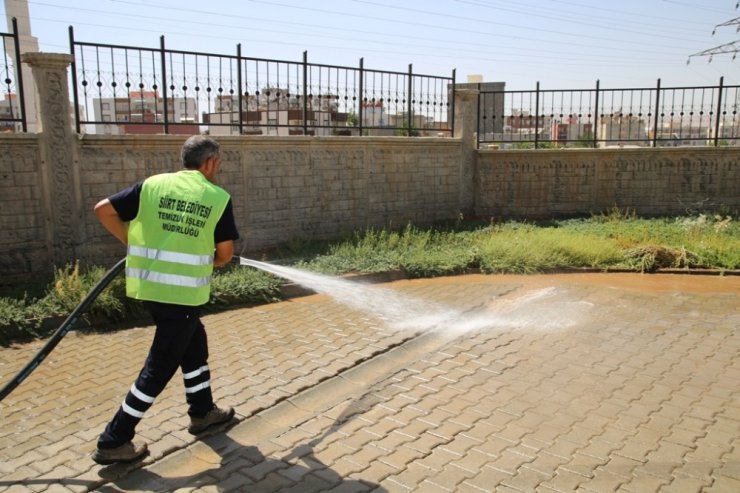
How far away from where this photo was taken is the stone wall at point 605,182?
14539 millimetres

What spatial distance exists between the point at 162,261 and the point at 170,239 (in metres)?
0.15

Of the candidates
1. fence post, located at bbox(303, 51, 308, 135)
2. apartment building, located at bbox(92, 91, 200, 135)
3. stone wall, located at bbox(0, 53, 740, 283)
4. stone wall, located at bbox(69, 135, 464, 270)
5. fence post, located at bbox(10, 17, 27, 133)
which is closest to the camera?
fence post, located at bbox(10, 17, 27, 133)

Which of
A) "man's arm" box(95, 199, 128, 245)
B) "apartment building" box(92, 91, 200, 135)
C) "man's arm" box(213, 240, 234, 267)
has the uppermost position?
"apartment building" box(92, 91, 200, 135)

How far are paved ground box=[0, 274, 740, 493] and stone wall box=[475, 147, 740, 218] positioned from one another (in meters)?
7.20

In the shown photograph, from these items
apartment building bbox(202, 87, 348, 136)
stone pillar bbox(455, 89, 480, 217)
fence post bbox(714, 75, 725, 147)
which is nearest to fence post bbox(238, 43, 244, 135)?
apartment building bbox(202, 87, 348, 136)

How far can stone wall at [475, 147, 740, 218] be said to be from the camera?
14.5m

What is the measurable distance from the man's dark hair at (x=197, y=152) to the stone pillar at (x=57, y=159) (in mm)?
5163

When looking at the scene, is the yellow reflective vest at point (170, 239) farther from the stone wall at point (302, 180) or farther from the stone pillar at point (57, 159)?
the stone wall at point (302, 180)

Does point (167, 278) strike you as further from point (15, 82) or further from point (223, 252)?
point (15, 82)

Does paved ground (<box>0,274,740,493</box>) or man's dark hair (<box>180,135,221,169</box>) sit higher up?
man's dark hair (<box>180,135,221,169</box>)

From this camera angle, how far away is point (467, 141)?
14.4 meters

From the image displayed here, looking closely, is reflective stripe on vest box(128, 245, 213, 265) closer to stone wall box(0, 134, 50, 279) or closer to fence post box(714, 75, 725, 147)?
stone wall box(0, 134, 50, 279)

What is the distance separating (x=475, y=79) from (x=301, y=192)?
9814 mm

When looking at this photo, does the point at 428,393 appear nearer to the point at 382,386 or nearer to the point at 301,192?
the point at 382,386
